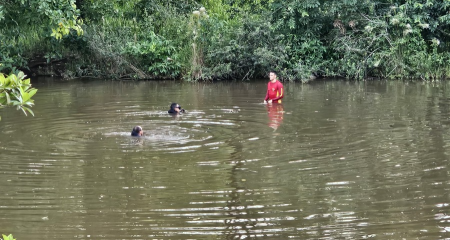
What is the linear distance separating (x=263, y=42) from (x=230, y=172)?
15.2 m

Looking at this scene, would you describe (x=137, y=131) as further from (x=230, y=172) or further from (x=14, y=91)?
(x=14, y=91)

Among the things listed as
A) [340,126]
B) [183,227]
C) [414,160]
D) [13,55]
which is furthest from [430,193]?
[13,55]

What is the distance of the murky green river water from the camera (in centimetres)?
675

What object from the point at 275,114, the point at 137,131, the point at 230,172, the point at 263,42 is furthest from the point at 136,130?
the point at 263,42

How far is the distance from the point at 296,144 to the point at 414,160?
2.20m

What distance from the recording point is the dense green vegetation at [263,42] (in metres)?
23.1

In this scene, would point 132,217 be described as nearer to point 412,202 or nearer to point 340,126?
point 412,202

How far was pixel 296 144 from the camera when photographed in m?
11.0

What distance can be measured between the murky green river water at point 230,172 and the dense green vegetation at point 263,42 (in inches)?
273

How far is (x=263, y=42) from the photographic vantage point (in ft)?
77.8

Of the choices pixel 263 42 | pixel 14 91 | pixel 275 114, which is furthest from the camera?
pixel 263 42

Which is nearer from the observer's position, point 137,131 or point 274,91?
point 137,131

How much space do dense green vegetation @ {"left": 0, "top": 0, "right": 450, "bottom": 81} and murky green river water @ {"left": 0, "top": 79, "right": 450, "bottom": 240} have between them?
693cm

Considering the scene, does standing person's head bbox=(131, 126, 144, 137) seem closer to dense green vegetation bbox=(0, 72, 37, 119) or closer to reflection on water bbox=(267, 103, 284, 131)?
reflection on water bbox=(267, 103, 284, 131)
